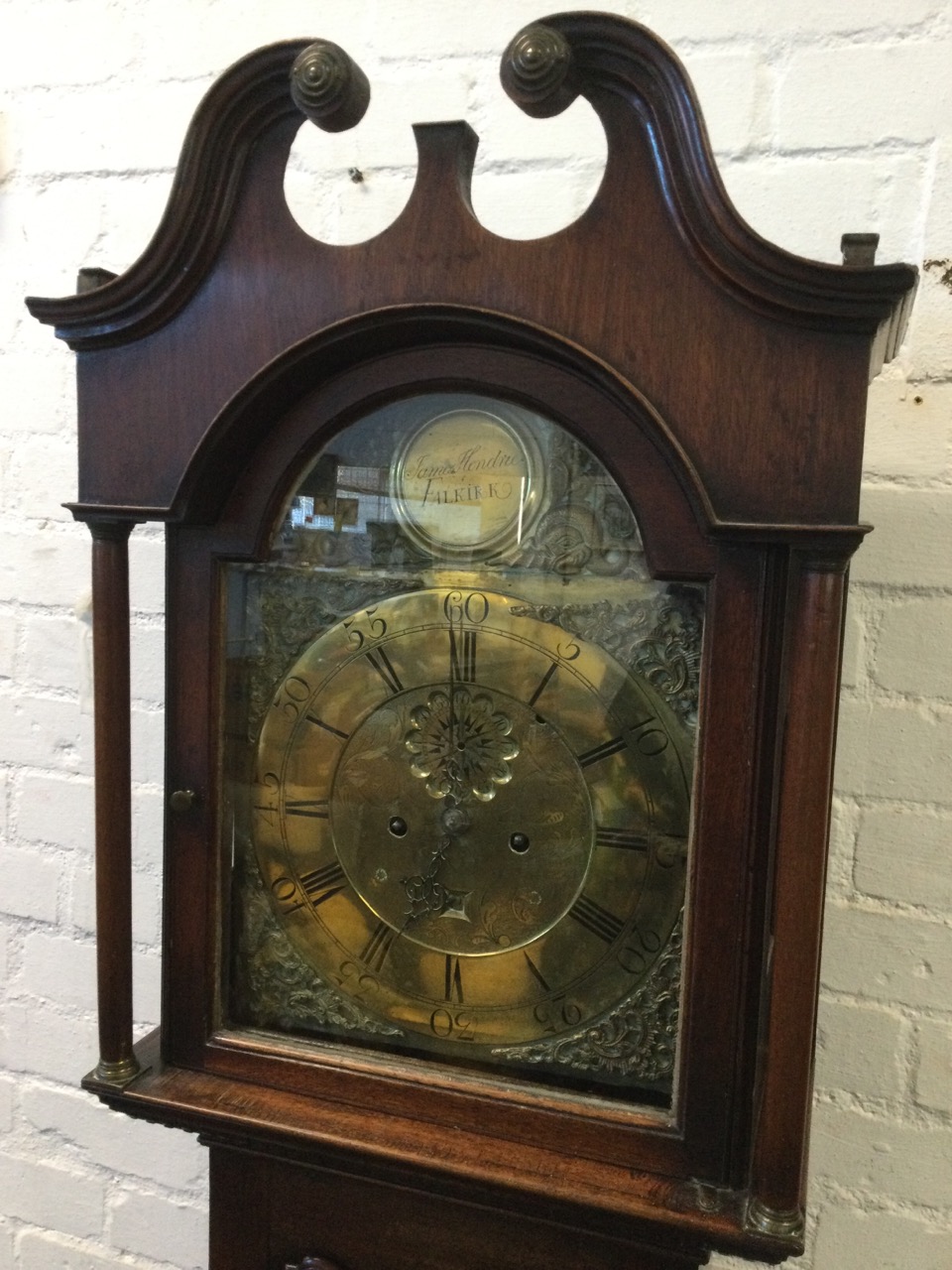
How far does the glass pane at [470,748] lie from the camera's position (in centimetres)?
59

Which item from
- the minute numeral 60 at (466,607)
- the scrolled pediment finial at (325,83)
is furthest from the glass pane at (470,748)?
the scrolled pediment finial at (325,83)

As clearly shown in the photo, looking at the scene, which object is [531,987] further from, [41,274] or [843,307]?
[41,274]

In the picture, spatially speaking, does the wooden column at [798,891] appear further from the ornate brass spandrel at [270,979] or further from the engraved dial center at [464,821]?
the ornate brass spandrel at [270,979]

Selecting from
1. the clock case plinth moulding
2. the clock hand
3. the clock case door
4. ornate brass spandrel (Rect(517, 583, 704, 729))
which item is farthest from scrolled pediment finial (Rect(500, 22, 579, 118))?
the clock hand

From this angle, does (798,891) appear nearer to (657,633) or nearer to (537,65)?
(657,633)

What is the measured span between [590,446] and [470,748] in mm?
193

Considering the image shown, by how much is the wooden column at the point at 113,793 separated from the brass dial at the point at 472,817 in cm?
10

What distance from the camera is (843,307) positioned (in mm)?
502

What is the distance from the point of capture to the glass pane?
586 millimetres

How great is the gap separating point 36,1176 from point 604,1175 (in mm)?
773

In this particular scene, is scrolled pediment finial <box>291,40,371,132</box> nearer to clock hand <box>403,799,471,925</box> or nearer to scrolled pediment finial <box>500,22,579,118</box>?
scrolled pediment finial <box>500,22,579,118</box>

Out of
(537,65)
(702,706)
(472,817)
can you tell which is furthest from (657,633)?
(537,65)

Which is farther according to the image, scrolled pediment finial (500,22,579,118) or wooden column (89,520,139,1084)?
wooden column (89,520,139,1084)

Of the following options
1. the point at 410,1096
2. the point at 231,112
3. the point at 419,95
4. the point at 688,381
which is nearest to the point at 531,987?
the point at 410,1096
